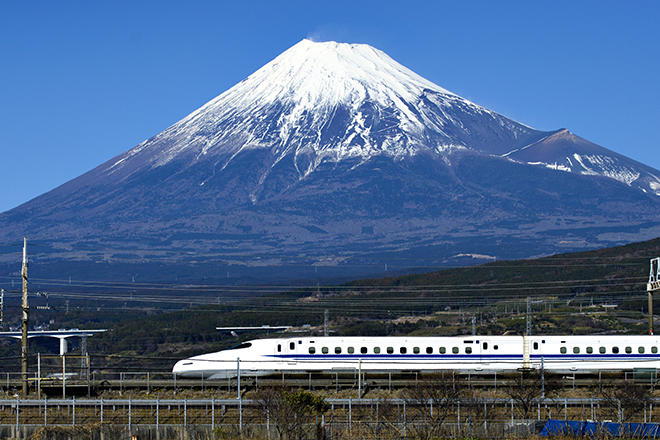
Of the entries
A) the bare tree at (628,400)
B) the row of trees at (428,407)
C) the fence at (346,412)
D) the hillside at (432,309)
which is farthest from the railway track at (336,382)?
the hillside at (432,309)

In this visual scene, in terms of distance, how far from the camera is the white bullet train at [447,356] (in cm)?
6425

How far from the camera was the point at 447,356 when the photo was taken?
6450 cm

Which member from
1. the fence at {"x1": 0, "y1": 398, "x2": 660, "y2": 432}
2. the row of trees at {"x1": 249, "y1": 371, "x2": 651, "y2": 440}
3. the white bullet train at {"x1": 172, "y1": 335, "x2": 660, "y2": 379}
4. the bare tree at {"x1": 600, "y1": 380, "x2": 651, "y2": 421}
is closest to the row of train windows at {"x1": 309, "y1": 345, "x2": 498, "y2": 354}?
the white bullet train at {"x1": 172, "y1": 335, "x2": 660, "y2": 379}

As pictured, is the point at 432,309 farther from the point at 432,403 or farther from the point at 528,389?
the point at 432,403

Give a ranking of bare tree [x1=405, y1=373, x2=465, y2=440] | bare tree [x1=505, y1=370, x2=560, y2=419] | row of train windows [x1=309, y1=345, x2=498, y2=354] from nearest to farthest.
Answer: bare tree [x1=405, y1=373, x2=465, y2=440] < bare tree [x1=505, y1=370, x2=560, y2=419] < row of train windows [x1=309, y1=345, x2=498, y2=354]

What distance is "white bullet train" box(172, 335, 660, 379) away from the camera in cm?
6425

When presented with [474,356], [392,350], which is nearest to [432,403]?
[392,350]

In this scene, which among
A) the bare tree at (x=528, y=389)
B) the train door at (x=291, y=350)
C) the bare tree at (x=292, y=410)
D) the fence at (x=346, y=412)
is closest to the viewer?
the bare tree at (x=292, y=410)

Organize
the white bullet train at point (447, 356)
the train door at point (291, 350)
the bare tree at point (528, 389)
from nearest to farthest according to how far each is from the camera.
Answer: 1. the bare tree at point (528, 389)
2. the white bullet train at point (447, 356)
3. the train door at point (291, 350)

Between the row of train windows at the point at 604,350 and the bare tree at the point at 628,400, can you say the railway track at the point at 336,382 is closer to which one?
the row of train windows at the point at 604,350

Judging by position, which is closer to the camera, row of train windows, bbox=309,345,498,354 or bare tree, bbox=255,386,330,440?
bare tree, bbox=255,386,330,440

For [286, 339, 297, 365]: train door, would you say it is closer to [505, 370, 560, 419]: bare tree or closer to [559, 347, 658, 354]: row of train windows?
[505, 370, 560, 419]: bare tree

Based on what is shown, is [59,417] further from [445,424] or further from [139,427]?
[445,424]

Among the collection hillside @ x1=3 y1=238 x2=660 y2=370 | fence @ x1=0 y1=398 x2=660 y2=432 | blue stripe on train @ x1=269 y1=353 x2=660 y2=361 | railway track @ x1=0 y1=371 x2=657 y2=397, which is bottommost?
fence @ x1=0 y1=398 x2=660 y2=432
